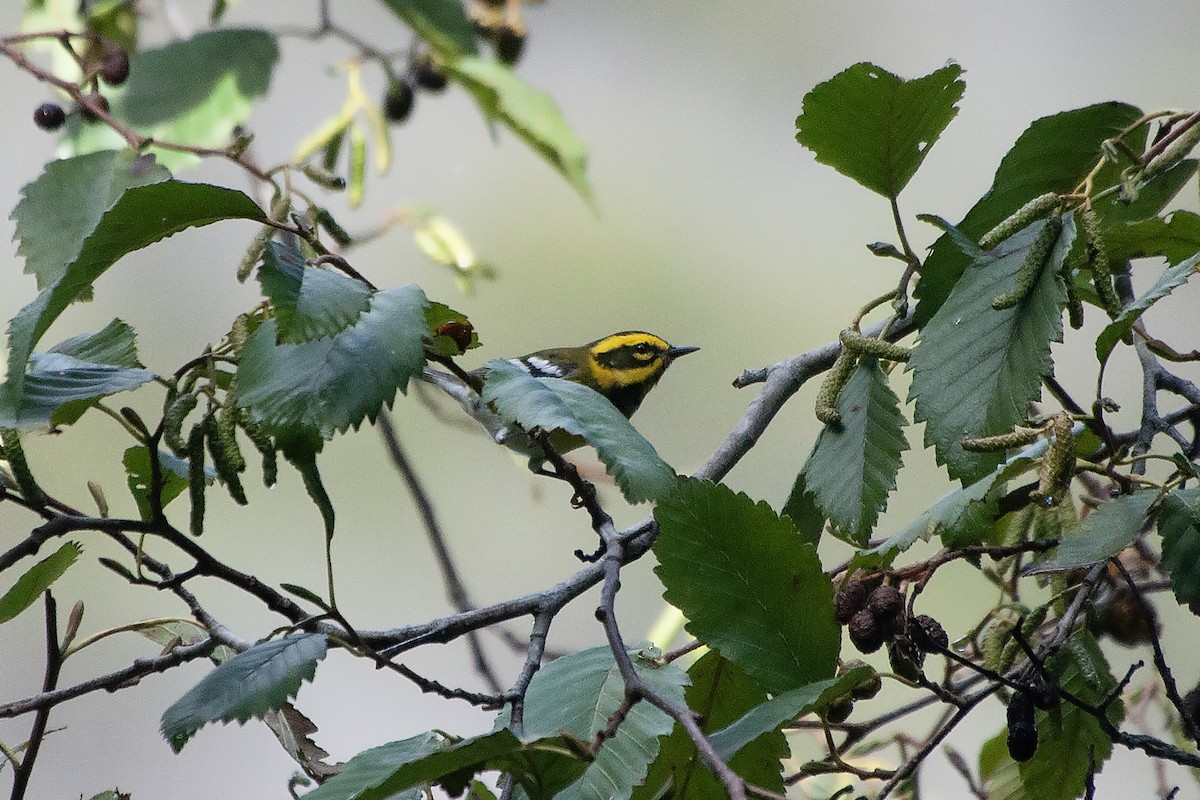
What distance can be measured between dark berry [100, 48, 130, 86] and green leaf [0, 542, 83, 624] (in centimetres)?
130

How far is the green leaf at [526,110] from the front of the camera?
8.26 feet

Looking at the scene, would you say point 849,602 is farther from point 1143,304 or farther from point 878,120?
point 878,120

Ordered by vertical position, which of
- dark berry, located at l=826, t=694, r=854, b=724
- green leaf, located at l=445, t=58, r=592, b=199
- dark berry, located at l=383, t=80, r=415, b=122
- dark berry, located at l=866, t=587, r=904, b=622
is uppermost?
dark berry, located at l=383, t=80, r=415, b=122

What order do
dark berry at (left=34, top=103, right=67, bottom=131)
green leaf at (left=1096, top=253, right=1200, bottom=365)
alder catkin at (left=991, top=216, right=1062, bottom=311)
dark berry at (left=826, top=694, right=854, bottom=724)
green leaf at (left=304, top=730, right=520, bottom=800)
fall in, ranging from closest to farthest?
1. green leaf at (left=304, top=730, right=520, bottom=800)
2. green leaf at (left=1096, top=253, right=1200, bottom=365)
3. alder catkin at (left=991, top=216, right=1062, bottom=311)
4. dark berry at (left=826, top=694, right=854, bottom=724)
5. dark berry at (left=34, top=103, right=67, bottom=131)

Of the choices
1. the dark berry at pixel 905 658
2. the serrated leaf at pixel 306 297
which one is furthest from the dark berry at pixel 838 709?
the serrated leaf at pixel 306 297

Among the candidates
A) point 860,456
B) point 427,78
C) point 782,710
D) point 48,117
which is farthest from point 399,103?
point 782,710

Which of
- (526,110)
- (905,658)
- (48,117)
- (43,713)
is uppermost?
(48,117)

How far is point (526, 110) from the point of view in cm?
251

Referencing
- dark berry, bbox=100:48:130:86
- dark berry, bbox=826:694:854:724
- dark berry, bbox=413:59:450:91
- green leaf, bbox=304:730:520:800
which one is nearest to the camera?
green leaf, bbox=304:730:520:800

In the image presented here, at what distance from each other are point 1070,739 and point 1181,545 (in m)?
0.40

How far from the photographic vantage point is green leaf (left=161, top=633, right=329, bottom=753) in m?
0.98

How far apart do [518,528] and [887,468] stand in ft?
11.9

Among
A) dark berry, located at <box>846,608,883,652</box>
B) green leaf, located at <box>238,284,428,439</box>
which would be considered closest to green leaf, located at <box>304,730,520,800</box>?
green leaf, located at <box>238,284,428,439</box>

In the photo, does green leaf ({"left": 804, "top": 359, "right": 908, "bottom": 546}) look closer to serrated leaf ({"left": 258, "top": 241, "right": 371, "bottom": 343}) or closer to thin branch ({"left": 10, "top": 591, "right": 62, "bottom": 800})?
serrated leaf ({"left": 258, "top": 241, "right": 371, "bottom": 343})
